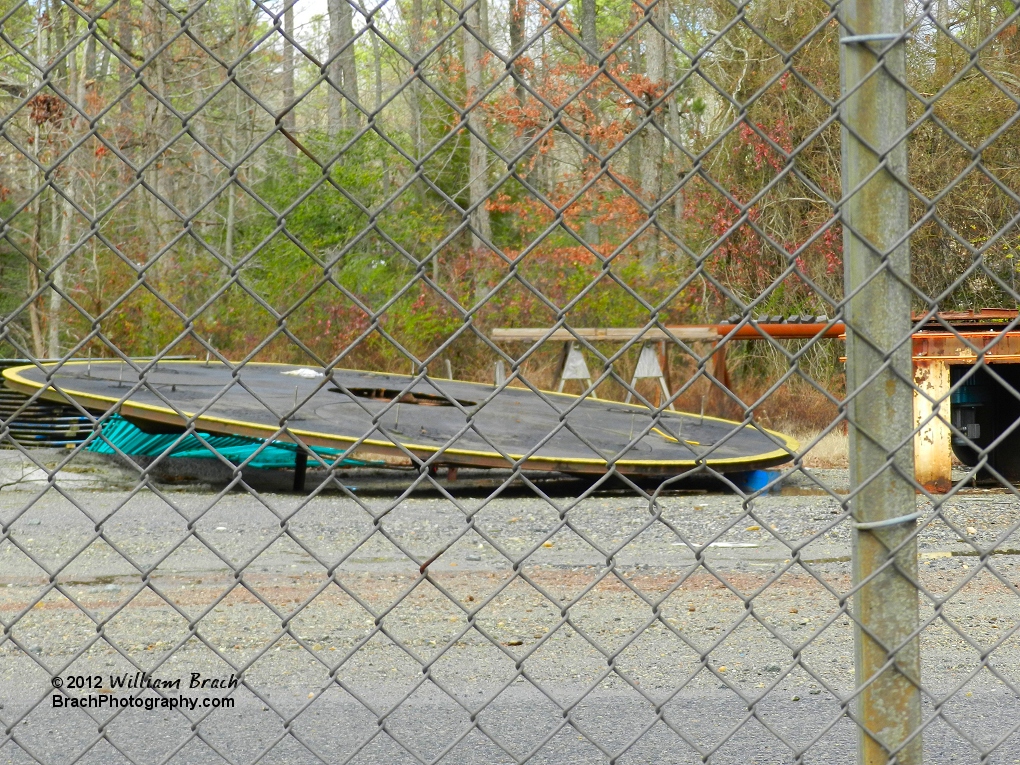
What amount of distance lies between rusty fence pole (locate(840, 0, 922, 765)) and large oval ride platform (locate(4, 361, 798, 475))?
5.19 m

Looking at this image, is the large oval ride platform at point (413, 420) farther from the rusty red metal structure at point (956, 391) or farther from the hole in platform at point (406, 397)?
the rusty red metal structure at point (956, 391)

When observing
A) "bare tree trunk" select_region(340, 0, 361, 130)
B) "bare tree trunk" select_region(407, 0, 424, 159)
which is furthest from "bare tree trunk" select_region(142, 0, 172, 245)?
"bare tree trunk" select_region(407, 0, 424, 159)

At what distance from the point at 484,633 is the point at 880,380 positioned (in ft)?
2.71

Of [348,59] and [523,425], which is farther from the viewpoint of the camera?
[348,59]

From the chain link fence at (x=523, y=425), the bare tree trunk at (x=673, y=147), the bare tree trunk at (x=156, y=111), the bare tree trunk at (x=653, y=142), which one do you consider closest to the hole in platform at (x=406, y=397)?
the chain link fence at (x=523, y=425)

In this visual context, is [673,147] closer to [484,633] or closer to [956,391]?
[956,391]

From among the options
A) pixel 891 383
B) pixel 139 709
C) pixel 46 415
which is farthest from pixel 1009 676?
pixel 46 415

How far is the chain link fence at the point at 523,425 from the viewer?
1796 millimetres

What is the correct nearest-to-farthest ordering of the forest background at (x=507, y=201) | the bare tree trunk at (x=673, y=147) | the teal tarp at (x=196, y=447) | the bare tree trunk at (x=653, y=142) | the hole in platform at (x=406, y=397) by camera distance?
the teal tarp at (x=196, y=447)
the hole in platform at (x=406, y=397)
the forest background at (x=507, y=201)
the bare tree trunk at (x=673, y=147)
the bare tree trunk at (x=653, y=142)

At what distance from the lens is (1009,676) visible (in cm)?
355

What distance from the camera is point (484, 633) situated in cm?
192

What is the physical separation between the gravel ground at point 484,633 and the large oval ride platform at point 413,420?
0.62 metres

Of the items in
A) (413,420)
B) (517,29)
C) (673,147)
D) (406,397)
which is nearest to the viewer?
(413,420)

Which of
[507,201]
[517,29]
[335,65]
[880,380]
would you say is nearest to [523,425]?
[880,380]
